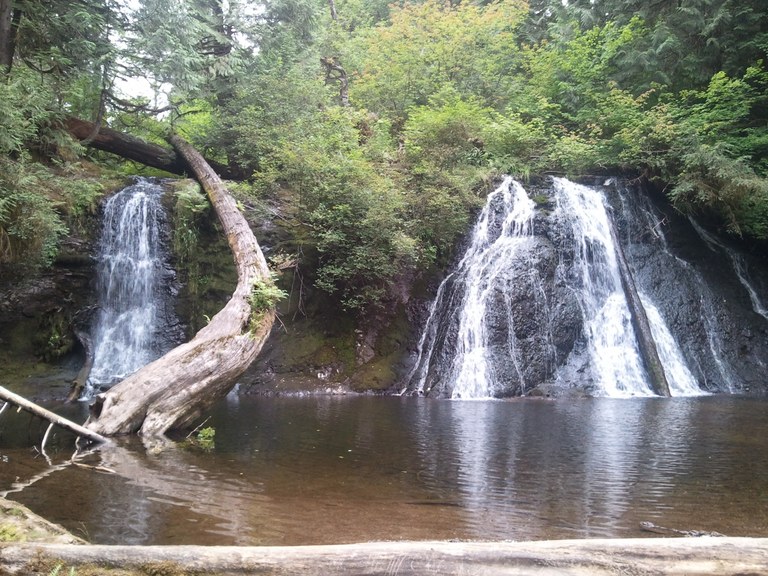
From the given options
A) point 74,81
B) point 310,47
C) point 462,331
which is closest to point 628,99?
point 462,331

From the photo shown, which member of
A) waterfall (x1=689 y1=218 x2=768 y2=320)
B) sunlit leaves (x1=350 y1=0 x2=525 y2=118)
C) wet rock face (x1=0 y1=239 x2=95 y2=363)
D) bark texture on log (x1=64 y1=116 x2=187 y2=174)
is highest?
sunlit leaves (x1=350 y1=0 x2=525 y2=118)

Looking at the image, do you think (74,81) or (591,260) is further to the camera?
(591,260)

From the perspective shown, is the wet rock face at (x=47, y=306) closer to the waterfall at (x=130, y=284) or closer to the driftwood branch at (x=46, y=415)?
the waterfall at (x=130, y=284)

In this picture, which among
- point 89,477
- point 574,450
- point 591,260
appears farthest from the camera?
point 591,260

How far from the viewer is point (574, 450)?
258 inches

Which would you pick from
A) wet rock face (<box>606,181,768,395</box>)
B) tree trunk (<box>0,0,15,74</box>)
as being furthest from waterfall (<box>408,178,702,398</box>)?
tree trunk (<box>0,0,15,74</box>)

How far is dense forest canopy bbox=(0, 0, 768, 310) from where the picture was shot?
11.3 m

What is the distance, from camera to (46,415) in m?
5.03

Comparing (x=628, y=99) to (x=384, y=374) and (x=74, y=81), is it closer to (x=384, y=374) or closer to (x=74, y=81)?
(x=384, y=374)

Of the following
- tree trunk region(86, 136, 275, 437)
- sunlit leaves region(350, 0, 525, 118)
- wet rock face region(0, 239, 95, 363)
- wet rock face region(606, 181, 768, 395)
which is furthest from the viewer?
sunlit leaves region(350, 0, 525, 118)

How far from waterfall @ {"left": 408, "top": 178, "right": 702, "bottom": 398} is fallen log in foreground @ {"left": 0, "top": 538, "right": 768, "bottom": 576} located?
1038 centimetres

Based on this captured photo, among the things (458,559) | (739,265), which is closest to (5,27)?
(458,559)

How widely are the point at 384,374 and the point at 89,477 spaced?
8859 millimetres

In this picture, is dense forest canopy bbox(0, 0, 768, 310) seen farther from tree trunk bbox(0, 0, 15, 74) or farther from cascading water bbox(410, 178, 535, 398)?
cascading water bbox(410, 178, 535, 398)
